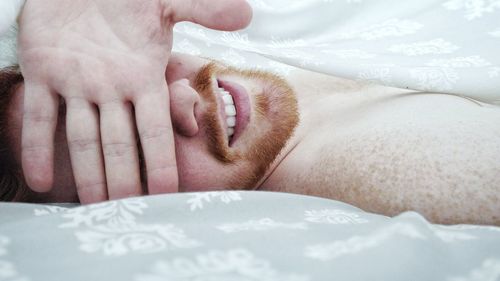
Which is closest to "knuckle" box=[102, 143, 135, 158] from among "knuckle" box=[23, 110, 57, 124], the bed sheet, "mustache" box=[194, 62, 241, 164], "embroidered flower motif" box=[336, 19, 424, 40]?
"knuckle" box=[23, 110, 57, 124]

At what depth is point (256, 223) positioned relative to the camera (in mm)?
502

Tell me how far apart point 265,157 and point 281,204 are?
388 millimetres

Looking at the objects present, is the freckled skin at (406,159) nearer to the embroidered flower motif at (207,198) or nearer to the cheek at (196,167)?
the cheek at (196,167)

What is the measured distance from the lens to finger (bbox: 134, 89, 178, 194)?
0.67 metres

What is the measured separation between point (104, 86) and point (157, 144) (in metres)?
0.12

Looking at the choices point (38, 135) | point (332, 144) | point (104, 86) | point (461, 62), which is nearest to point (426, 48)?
point (461, 62)

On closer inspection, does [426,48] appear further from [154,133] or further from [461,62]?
[154,133]

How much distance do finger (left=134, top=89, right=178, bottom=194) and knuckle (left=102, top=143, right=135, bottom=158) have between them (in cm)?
2

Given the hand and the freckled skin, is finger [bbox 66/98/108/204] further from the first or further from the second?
the freckled skin

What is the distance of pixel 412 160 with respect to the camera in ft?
2.43

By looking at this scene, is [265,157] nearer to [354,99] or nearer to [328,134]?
[328,134]

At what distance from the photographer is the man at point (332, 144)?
70cm

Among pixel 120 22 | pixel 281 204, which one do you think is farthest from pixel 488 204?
pixel 120 22

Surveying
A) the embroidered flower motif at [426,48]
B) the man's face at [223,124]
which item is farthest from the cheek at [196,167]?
the embroidered flower motif at [426,48]
